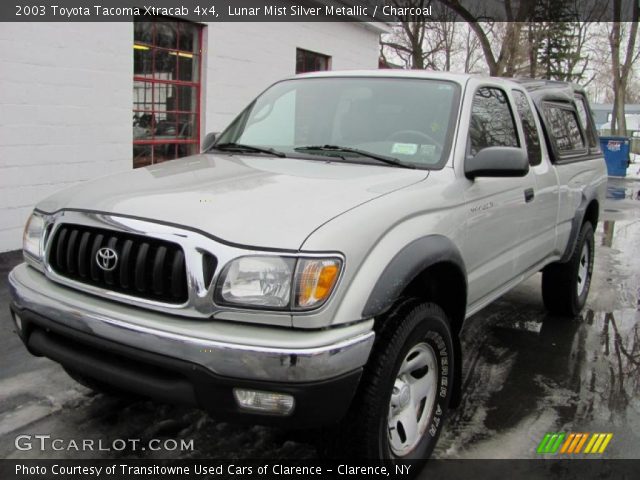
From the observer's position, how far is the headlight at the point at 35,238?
2958 millimetres

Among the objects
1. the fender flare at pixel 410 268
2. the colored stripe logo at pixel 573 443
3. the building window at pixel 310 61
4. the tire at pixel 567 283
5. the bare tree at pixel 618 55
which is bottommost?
the colored stripe logo at pixel 573 443

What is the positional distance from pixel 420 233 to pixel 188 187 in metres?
1.08

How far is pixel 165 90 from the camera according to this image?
8758 mm

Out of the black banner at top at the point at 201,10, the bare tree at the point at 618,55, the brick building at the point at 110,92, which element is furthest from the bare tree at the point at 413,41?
the brick building at the point at 110,92

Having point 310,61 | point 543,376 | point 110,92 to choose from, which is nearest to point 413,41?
point 310,61

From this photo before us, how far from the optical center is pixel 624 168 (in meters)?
20.6

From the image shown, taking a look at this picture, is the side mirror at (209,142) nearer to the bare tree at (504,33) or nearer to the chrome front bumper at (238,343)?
the chrome front bumper at (238,343)

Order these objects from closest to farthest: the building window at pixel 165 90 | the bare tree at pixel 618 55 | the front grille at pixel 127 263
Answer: the front grille at pixel 127 263, the building window at pixel 165 90, the bare tree at pixel 618 55

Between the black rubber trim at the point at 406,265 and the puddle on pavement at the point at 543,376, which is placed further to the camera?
the puddle on pavement at the point at 543,376

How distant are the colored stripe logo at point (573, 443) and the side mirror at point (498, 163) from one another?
1457 mm

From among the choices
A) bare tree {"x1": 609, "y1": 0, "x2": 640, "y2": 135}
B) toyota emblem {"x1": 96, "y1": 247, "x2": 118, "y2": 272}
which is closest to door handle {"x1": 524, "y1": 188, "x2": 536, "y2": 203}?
toyota emblem {"x1": 96, "y1": 247, "x2": 118, "y2": 272}

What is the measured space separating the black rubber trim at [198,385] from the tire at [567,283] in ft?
11.6

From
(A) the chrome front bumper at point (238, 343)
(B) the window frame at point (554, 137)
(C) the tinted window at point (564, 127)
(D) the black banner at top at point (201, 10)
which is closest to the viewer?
(A) the chrome front bumper at point (238, 343)

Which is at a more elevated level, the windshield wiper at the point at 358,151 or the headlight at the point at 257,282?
the windshield wiper at the point at 358,151
